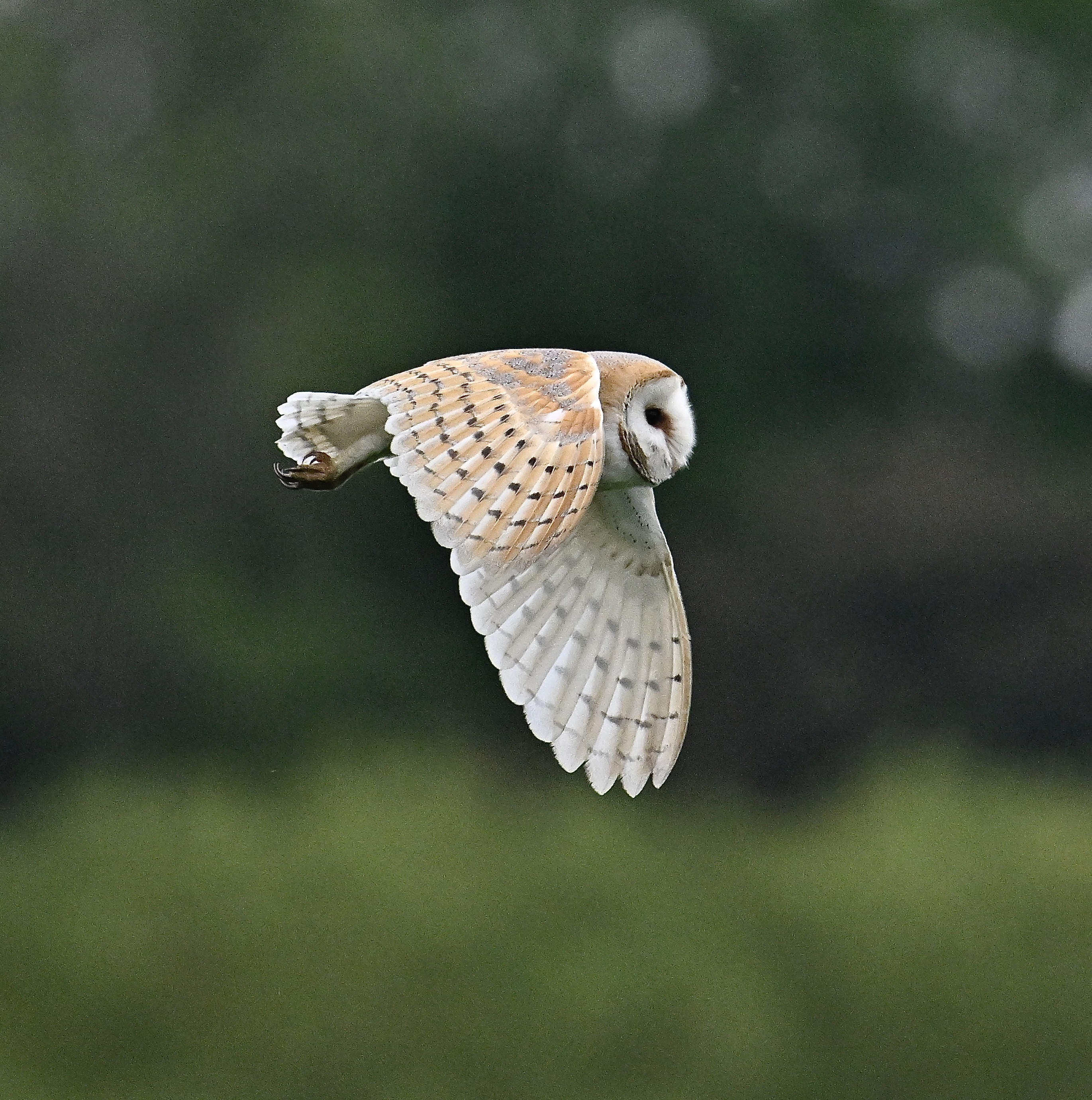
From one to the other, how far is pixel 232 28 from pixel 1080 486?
31.6ft

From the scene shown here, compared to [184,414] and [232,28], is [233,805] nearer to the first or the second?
[184,414]

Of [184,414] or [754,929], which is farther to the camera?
[184,414]

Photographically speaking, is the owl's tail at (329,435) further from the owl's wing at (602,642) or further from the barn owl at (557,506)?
the owl's wing at (602,642)

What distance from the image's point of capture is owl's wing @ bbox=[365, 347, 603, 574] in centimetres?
362

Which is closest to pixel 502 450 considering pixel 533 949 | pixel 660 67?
pixel 533 949

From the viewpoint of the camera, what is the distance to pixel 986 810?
14.7 meters

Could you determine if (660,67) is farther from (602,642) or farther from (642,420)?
(642,420)

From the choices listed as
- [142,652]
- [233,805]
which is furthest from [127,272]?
[233,805]

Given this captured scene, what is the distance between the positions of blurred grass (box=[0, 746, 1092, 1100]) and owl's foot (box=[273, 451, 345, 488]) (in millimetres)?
7384

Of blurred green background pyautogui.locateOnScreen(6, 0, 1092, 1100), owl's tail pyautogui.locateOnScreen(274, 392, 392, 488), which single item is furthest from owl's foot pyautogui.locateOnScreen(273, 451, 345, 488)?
blurred green background pyautogui.locateOnScreen(6, 0, 1092, 1100)

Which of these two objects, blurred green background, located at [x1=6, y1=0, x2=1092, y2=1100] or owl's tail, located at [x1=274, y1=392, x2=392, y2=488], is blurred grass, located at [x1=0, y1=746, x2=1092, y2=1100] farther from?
owl's tail, located at [x1=274, y1=392, x2=392, y2=488]

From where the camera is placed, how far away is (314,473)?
4.09 m

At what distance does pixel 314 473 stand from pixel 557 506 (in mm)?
669

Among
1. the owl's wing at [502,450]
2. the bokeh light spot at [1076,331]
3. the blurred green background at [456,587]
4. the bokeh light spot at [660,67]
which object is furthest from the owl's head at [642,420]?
the bokeh light spot at [660,67]
